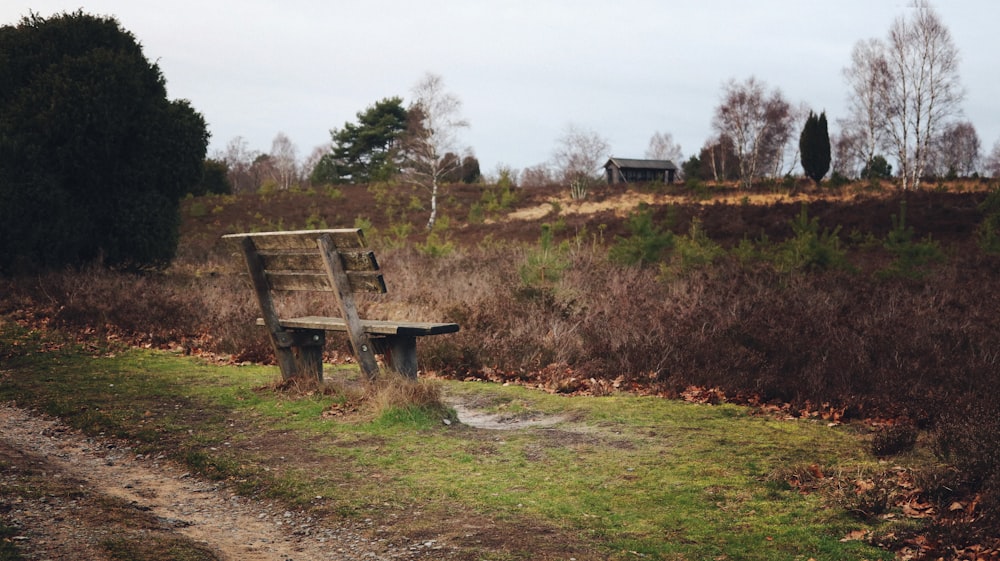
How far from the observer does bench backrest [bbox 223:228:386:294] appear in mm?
6402

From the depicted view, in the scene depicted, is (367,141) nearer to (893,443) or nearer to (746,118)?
(746,118)

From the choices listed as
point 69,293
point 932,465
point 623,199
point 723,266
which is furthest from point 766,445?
point 623,199

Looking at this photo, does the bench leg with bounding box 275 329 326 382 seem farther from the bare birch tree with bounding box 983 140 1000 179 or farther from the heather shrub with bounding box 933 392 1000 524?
the bare birch tree with bounding box 983 140 1000 179

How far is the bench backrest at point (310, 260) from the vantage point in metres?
6.40

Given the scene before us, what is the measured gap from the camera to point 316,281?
6910 millimetres

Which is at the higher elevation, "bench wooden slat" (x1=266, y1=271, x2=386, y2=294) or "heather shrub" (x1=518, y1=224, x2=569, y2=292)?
"bench wooden slat" (x1=266, y1=271, x2=386, y2=294)

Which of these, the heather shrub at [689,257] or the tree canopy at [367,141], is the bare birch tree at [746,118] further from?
the heather shrub at [689,257]

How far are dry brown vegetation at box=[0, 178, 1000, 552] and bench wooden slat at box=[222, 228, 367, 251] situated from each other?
340 cm

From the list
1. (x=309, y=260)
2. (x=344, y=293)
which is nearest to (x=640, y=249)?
(x=309, y=260)

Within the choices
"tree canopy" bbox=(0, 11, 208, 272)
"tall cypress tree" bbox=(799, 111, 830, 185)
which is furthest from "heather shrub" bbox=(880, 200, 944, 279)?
"tall cypress tree" bbox=(799, 111, 830, 185)

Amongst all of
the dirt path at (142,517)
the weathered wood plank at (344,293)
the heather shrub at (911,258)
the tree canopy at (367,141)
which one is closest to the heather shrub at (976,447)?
the dirt path at (142,517)

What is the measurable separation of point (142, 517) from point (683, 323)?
7.34 metres

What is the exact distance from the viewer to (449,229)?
114ft

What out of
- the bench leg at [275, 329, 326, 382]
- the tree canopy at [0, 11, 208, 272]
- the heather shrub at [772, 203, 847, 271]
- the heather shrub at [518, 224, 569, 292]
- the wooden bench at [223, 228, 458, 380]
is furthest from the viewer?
the tree canopy at [0, 11, 208, 272]
